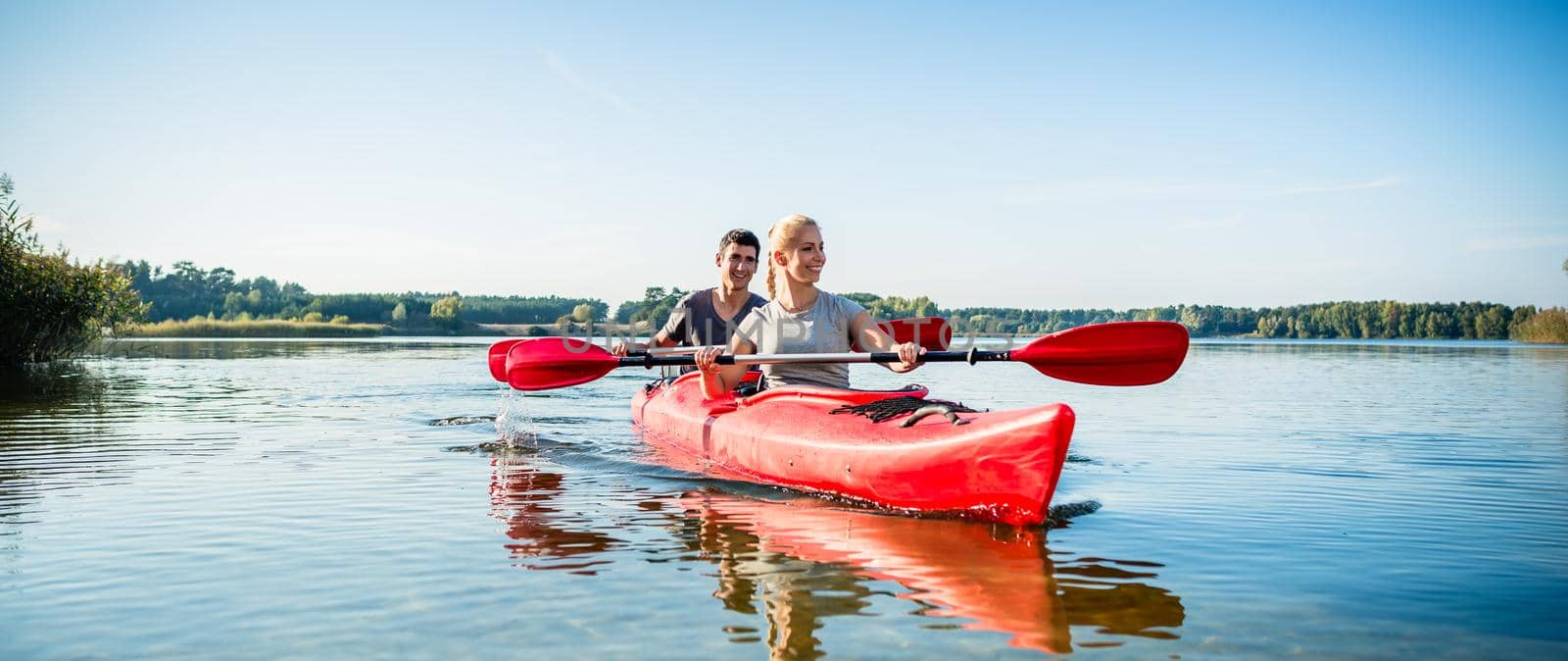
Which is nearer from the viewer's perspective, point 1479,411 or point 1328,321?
point 1479,411

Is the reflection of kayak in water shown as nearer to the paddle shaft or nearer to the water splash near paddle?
the paddle shaft

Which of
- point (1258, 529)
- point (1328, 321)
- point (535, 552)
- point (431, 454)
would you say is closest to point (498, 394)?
point (431, 454)

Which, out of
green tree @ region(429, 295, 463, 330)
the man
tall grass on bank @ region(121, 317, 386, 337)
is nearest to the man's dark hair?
the man

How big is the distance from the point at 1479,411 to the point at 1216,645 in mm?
9677

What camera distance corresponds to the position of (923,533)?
4527 mm

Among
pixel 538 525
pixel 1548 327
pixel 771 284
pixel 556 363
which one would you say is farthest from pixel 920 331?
pixel 1548 327

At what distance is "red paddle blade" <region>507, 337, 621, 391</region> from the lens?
6953 mm

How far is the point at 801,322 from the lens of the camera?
239 inches

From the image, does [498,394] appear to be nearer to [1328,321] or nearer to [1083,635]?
[1083,635]

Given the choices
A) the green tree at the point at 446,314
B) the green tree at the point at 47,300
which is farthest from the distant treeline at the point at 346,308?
the green tree at the point at 47,300

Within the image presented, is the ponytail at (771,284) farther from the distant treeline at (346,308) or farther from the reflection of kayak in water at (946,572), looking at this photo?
the distant treeline at (346,308)

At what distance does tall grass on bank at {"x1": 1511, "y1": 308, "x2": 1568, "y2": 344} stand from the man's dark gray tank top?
128ft

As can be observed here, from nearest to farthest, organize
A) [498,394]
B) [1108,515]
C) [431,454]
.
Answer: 1. [1108,515]
2. [431,454]
3. [498,394]

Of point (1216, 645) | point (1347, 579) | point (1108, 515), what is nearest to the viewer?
point (1216, 645)
